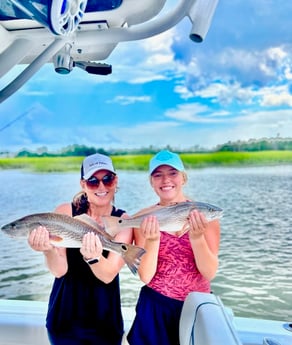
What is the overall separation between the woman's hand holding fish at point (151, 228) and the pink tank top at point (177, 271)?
78 mm

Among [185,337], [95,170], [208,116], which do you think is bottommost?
[185,337]

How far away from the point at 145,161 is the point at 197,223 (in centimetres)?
60

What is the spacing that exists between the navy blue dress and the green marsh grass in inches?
19.5

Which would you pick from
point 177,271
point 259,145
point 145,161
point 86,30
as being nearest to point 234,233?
point 259,145

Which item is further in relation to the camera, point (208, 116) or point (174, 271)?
point (208, 116)

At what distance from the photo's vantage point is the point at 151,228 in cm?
109

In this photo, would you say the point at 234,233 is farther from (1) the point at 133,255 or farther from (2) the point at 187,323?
(2) the point at 187,323

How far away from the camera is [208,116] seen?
1933 millimetres

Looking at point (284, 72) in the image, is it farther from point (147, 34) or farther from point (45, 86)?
point (45, 86)

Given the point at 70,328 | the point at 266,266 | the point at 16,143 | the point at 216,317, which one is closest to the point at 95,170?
the point at 70,328

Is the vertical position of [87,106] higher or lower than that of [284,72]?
lower

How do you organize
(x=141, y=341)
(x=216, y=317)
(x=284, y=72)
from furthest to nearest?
(x=284, y=72) → (x=141, y=341) → (x=216, y=317)

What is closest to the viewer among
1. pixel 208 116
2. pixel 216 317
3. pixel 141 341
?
pixel 216 317

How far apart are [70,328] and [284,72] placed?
1.47 metres
